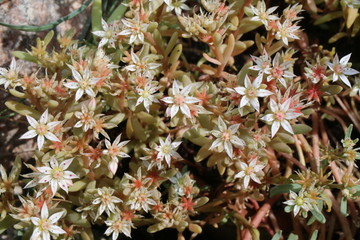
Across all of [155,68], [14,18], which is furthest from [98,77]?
[14,18]

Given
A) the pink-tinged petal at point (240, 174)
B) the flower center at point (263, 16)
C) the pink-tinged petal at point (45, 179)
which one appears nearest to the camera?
the pink-tinged petal at point (45, 179)

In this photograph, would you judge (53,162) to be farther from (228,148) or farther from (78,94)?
(228,148)

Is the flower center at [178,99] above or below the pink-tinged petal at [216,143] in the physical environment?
above

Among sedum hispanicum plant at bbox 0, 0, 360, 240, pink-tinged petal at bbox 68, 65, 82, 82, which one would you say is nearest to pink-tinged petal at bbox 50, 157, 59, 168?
sedum hispanicum plant at bbox 0, 0, 360, 240

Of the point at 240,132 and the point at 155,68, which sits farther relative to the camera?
the point at 155,68

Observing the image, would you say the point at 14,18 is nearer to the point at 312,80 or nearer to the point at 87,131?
the point at 87,131

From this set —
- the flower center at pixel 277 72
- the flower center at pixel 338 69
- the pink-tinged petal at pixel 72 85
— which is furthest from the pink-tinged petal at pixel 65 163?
the flower center at pixel 338 69

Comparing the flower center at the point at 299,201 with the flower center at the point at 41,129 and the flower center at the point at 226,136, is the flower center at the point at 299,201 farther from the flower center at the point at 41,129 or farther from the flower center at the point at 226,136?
the flower center at the point at 41,129

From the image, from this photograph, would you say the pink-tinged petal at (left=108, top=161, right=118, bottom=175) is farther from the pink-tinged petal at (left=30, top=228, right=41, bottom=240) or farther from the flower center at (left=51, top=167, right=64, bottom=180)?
the pink-tinged petal at (left=30, top=228, right=41, bottom=240)
